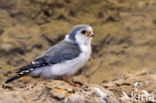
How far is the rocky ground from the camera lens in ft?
26.0

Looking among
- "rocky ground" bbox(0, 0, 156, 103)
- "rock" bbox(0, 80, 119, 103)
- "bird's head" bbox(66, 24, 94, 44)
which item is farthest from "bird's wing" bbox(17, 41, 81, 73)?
"rocky ground" bbox(0, 0, 156, 103)

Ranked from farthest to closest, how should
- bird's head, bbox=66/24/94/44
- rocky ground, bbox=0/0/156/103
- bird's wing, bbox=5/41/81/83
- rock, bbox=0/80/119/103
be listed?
rocky ground, bbox=0/0/156/103 < bird's head, bbox=66/24/94/44 < bird's wing, bbox=5/41/81/83 < rock, bbox=0/80/119/103

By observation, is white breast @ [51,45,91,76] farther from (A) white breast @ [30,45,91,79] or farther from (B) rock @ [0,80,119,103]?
(B) rock @ [0,80,119,103]

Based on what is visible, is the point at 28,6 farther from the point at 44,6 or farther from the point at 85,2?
the point at 85,2

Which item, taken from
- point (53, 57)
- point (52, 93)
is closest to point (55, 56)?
point (53, 57)

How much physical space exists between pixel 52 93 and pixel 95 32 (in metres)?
4.28

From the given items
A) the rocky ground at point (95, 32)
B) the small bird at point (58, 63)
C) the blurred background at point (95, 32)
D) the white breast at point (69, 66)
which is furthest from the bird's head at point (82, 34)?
the blurred background at point (95, 32)

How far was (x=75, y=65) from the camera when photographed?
5605 mm

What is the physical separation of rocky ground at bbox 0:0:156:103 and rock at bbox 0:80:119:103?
8.19 ft

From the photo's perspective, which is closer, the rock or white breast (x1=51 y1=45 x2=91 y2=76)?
the rock

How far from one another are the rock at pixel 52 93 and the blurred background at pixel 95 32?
257cm

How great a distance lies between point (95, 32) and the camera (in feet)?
28.9

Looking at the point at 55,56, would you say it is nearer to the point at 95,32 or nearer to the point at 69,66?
the point at 69,66

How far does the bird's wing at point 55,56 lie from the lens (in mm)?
5531
